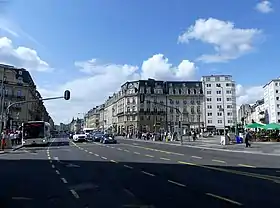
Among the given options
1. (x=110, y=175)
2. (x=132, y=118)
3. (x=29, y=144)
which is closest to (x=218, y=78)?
(x=132, y=118)

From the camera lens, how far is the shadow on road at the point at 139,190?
1032cm

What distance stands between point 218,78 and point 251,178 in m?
147

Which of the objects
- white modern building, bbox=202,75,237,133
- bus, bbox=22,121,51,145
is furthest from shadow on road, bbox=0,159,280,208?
white modern building, bbox=202,75,237,133

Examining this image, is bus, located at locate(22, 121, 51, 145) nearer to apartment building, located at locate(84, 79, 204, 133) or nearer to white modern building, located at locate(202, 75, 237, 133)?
apartment building, located at locate(84, 79, 204, 133)

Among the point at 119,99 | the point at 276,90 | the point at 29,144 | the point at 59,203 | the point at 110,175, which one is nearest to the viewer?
→ the point at 59,203

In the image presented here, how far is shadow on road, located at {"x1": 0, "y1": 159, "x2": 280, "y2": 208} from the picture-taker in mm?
10320

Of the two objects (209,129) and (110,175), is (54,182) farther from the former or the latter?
(209,129)

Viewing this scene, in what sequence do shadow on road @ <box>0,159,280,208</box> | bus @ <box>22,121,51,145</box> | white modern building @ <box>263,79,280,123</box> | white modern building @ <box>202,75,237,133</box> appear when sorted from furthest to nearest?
1. white modern building @ <box>202,75,237,133</box>
2. white modern building @ <box>263,79,280,123</box>
3. bus @ <box>22,121,51,145</box>
4. shadow on road @ <box>0,159,280,208</box>

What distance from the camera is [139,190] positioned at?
12.6 m

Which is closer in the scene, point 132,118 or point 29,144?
point 29,144

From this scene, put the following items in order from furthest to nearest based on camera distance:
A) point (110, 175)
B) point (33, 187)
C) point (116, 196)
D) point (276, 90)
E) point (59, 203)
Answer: point (276, 90) → point (110, 175) → point (33, 187) → point (116, 196) → point (59, 203)

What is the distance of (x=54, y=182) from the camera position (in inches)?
599

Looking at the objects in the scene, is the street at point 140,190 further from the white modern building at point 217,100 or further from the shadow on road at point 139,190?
the white modern building at point 217,100

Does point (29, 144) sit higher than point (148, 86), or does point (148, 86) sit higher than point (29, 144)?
point (148, 86)
